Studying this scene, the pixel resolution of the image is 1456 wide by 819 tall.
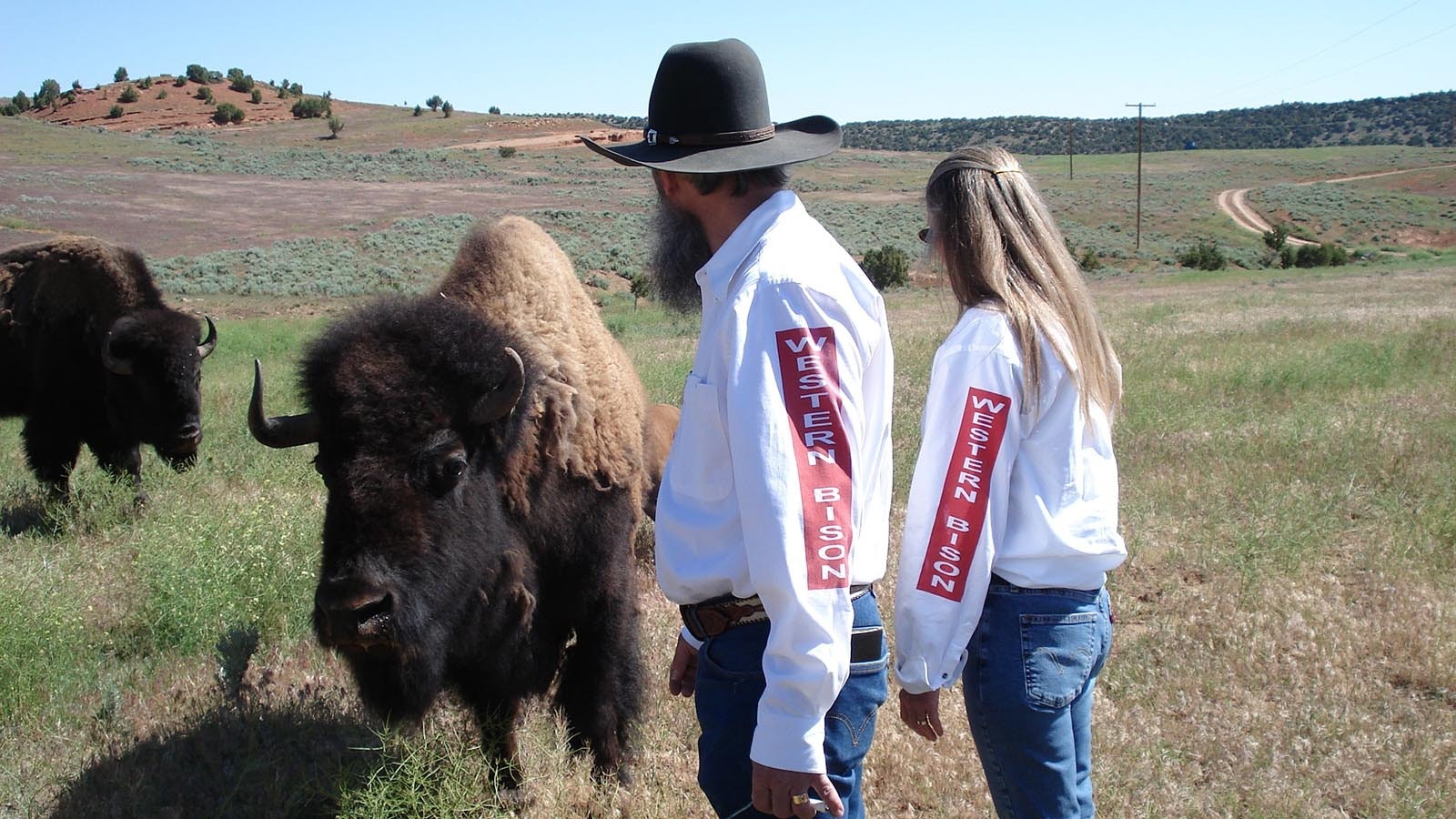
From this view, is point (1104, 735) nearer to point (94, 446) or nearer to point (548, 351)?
point (548, 351)

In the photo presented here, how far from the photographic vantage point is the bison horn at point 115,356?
8.75m

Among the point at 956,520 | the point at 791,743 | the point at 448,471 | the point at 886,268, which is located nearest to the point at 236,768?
the point at 448,471

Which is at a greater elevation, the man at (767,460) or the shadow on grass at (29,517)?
the man at (767,460)

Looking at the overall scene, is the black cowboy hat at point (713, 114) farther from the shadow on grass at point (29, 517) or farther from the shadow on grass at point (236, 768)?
the shadow on grass at point (29, 517)

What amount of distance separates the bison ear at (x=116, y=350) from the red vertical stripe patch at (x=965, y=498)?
28.4ft

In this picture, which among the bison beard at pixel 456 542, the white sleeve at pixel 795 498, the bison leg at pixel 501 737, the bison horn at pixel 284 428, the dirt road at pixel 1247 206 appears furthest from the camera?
the dirt road at pixel 1247 206

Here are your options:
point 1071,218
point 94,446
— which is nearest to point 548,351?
point 94,446

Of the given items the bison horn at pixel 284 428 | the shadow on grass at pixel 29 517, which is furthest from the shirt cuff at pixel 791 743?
the shadow on grass at pixel 29 517

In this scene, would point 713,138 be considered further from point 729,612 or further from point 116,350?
point 116,350

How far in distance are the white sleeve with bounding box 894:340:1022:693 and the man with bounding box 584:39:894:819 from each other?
0.17m

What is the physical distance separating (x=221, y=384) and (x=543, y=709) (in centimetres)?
1078

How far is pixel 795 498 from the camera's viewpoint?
1.93 m

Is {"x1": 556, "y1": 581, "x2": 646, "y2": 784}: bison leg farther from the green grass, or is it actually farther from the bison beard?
the green grass

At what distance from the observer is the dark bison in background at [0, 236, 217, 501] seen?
28.9ft
